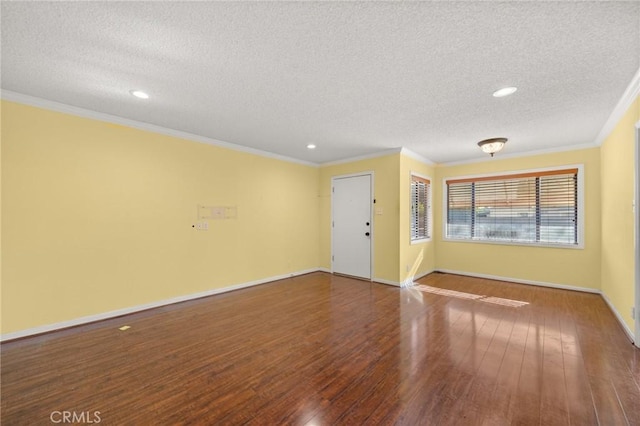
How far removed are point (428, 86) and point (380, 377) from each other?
2624mm

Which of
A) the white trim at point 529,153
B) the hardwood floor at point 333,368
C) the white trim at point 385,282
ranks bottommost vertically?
the hardwood floor at point 333,368

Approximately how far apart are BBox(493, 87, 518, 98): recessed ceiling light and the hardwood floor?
2.53m

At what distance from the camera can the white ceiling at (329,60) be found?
1.58 m

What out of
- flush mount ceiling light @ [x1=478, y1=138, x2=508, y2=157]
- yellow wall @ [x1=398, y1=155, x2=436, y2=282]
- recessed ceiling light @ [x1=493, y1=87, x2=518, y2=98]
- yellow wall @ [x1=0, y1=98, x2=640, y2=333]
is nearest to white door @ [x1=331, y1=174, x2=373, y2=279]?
yellow wall @ [x1=0, y1=98, x2=640, y2=333]

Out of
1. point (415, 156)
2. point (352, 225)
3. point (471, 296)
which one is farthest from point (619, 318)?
point (352, 225)

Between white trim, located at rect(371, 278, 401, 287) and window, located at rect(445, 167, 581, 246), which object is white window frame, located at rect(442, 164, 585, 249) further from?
white trim, located at rect(371, 278, 401, 287)

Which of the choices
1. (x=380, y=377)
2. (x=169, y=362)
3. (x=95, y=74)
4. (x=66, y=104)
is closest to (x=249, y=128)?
(x=95, y=74)

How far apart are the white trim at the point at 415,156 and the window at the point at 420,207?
1.21 ft

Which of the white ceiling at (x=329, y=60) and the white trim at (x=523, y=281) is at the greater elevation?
the white ceiling at (x=329, y=60)

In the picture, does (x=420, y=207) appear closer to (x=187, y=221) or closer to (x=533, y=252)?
(x=533, y=252)

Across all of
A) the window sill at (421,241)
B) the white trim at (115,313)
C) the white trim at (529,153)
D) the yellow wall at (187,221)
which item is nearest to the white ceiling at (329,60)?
the yellow wall at (187,221)

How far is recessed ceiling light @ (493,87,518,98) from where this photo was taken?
8.12 ft

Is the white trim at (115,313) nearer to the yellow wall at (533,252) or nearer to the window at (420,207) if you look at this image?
the window at (420,207)

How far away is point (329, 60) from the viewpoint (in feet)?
6.69
